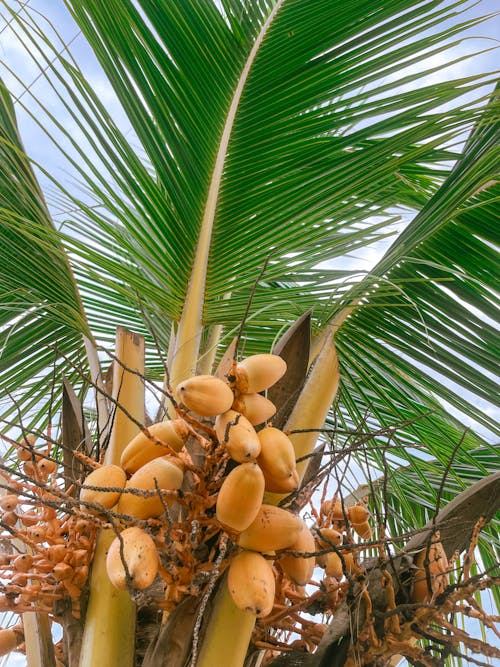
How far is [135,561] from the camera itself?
61 centimetres

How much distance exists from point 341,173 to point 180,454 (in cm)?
58

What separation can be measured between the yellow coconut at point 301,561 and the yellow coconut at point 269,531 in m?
0.02

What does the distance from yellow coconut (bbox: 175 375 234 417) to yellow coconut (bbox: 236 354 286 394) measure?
0.03 m

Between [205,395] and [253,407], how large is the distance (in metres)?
0.07

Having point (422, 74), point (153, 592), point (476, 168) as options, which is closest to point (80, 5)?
point (422, 74)

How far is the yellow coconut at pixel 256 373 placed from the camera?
68cm

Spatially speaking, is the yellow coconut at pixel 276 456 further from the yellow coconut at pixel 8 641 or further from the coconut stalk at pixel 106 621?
the yellow coconut at pixel 8 641

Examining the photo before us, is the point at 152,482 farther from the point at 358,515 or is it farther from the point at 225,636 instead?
the point at 358,515

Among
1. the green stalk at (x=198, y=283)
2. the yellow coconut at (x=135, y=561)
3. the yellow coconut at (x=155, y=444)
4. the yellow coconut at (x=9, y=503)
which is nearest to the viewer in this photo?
the yellow coconut at (x=135, y=561)

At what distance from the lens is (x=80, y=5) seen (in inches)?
45.0

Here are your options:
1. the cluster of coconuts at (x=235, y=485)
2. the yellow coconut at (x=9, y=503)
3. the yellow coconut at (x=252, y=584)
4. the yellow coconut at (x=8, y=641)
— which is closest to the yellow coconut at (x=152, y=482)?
the cluster of coconuts at (x=235, y=485)

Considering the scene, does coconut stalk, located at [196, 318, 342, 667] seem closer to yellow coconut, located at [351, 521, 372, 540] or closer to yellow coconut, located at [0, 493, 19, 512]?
yellow coconut, located at [351, 521, 372, 540]

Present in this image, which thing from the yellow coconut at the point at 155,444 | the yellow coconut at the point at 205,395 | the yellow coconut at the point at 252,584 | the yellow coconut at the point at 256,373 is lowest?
the yellow coconut at the point at 252,584

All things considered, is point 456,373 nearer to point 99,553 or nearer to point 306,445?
point 306,445
